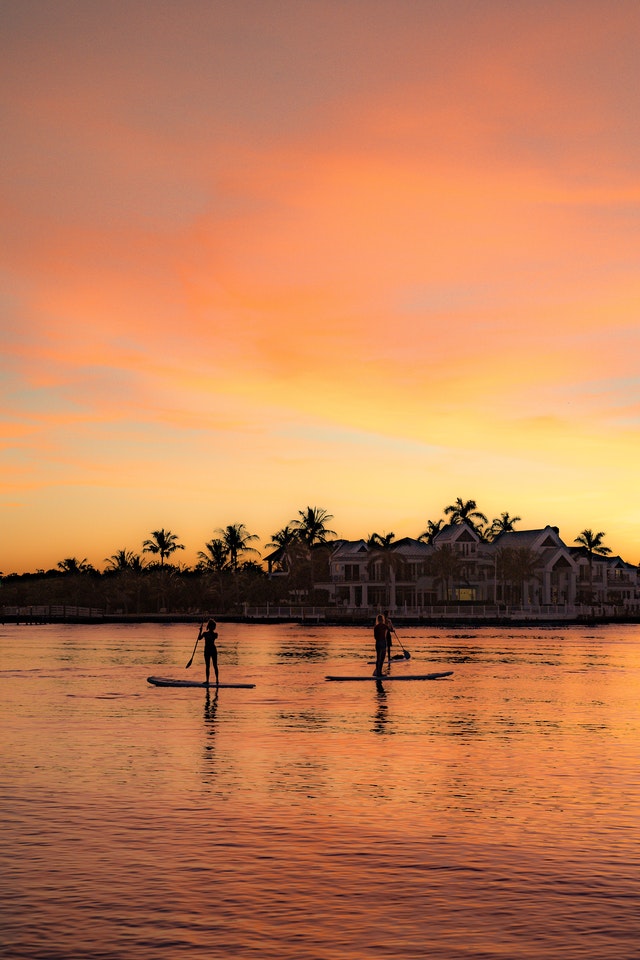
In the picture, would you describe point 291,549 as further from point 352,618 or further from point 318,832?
point 318,832

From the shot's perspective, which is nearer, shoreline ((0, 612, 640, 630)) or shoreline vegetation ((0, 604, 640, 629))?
shoreline ((0, 612, 640, 630))

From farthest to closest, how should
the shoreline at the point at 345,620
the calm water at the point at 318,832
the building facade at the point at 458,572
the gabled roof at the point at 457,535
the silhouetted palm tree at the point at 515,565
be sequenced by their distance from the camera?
the gabled roof at the point at 457,535
the building facade at the point at 458,572
the silhouetted palm tree at the point at 515,565
the shoreline at the point at 345,620
the calm water at the point at 318,832

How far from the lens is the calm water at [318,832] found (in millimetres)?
10773

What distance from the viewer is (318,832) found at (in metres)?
15.3

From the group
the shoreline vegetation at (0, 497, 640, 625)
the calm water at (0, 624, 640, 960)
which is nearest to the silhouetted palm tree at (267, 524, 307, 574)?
the shoreline vegetation at (0, 497, 640, 625)

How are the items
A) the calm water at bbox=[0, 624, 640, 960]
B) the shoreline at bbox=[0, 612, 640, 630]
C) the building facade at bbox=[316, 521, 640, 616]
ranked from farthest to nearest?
1. the building facade at bbox=[316, 521, 640, 616]
2. the shoreline at bbox=[0, 612, 640, 630]
3. the calm water at bbox=[0, 624, 640, 960]

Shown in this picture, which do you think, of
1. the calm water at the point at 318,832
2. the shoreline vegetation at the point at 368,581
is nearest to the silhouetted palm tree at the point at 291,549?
the shoreline vegetation at the point at 368,581

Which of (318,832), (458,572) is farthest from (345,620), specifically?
(318,832)

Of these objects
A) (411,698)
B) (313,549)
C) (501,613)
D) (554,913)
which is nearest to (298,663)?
(411,698)

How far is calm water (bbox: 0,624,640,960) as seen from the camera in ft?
35.3

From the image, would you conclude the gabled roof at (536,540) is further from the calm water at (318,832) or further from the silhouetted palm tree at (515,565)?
the calm water at (318,832)

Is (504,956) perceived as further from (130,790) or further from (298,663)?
(298,663)

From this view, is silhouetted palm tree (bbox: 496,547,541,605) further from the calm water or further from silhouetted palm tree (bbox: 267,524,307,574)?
the calm water

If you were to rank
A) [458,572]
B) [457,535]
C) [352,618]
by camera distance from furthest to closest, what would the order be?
[457,535] → [458,572] → [352,618]
